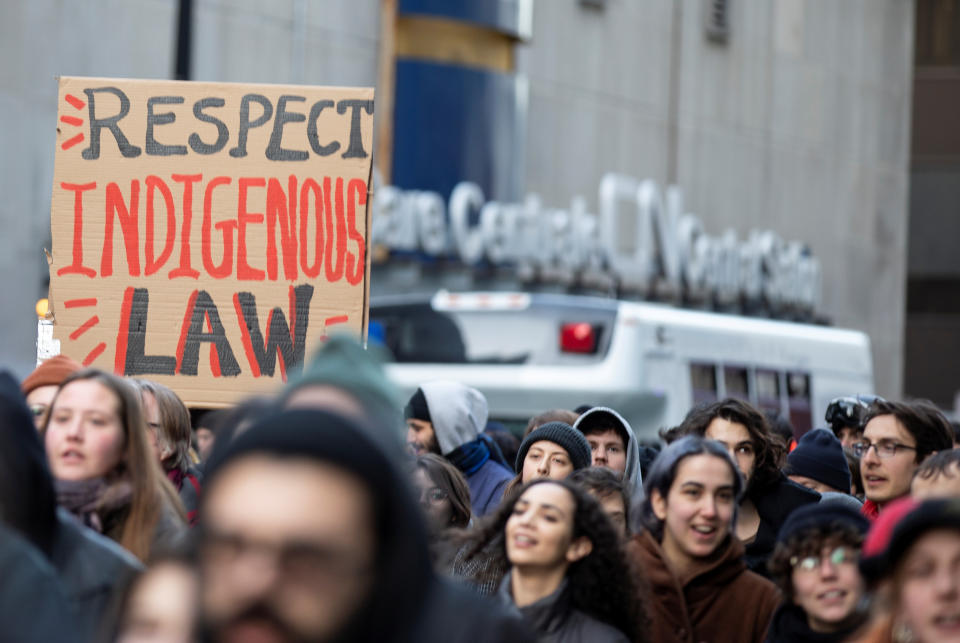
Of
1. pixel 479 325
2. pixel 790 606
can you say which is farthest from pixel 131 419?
pixel 479 325

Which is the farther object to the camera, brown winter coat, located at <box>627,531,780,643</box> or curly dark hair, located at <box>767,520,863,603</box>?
brown winter coat, located at <box>627,531,780,643</box>

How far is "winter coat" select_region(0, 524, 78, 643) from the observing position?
8.77 feet

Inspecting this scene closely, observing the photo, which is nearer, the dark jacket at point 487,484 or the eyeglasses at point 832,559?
the eyeglasses at point 832,559

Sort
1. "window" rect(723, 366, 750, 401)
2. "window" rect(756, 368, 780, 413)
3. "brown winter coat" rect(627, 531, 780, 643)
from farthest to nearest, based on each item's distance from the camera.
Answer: "window" rect(756, 368, 780, 413) < "window" rect(723, 366, 750, 401) < "brown winter coat" rect(627, 531, 780, 643)

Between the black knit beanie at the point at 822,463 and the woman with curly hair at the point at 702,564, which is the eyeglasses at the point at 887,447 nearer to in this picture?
the black knit beanie at the point at 822,463

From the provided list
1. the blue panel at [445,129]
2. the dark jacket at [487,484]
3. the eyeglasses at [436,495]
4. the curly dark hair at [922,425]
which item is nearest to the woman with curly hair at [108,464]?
the eyeglasses at [436,495]

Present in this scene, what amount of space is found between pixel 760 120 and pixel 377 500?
25.6 meters

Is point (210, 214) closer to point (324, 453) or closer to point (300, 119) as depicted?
point (300, 119)

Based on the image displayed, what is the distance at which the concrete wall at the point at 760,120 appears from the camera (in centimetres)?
2294

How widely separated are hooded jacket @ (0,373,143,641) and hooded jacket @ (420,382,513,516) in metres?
3.80

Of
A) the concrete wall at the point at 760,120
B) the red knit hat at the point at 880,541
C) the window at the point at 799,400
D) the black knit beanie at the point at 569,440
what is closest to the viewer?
the red knit hat at the point at 880,541

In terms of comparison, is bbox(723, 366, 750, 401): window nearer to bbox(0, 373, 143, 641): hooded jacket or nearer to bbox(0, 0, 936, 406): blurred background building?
bbox(0, 0, 936, 406): blurred background building

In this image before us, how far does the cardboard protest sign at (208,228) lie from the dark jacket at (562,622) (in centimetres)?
222

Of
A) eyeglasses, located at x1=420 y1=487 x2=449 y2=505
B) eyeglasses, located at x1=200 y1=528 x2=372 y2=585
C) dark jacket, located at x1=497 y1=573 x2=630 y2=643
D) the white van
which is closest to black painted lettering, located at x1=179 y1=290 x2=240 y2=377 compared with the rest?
eyeglasses, located at x1=420 y1=487 x2=449 y2=505
